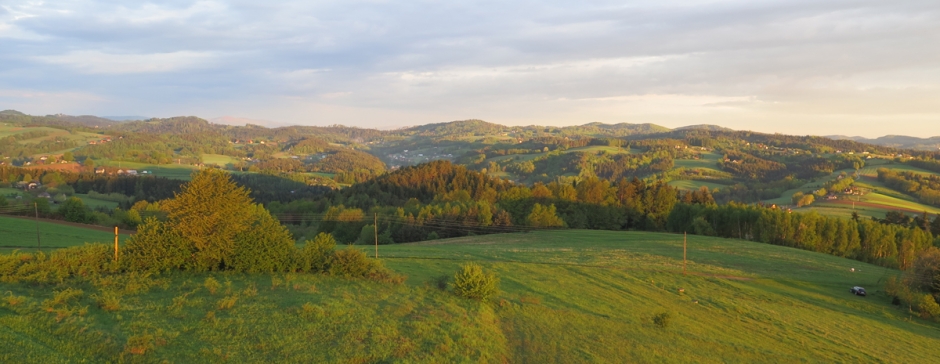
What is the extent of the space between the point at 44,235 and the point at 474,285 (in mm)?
45163

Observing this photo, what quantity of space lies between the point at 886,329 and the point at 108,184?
6146 inches

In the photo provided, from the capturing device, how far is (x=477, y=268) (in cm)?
2545

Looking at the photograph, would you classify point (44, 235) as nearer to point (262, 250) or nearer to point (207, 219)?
point (207, 219)

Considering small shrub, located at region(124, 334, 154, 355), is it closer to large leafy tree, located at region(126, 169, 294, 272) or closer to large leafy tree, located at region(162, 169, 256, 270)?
large leafy tree, located at region(126, 169, 294, 272)

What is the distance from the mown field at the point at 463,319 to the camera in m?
15.1

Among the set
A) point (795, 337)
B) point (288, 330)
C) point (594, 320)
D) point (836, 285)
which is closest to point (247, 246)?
point (288, 330)

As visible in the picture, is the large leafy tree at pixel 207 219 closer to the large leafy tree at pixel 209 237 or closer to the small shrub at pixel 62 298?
the large leafy tree at pixel 209 237

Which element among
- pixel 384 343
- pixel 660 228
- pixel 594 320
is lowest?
pixel 660 228

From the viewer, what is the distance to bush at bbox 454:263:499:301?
81.7 ft

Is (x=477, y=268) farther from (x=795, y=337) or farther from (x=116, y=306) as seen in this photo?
(x=795, y=337)

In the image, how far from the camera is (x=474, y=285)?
24922 millimetres

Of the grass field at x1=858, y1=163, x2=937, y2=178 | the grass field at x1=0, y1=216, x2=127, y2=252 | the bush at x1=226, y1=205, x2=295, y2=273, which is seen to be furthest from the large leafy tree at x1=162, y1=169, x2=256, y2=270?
the grass field at x1=858, y1=163, x2=937, y2=178

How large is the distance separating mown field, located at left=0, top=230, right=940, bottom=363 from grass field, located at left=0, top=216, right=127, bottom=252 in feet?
89.8

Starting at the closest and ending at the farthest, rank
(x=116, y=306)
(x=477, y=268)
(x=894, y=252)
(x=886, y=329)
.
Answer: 1. (x=116, y=306)
2. (x=477, y=268)
3. (x=886, y=329)
4. (x=894, y=252)
